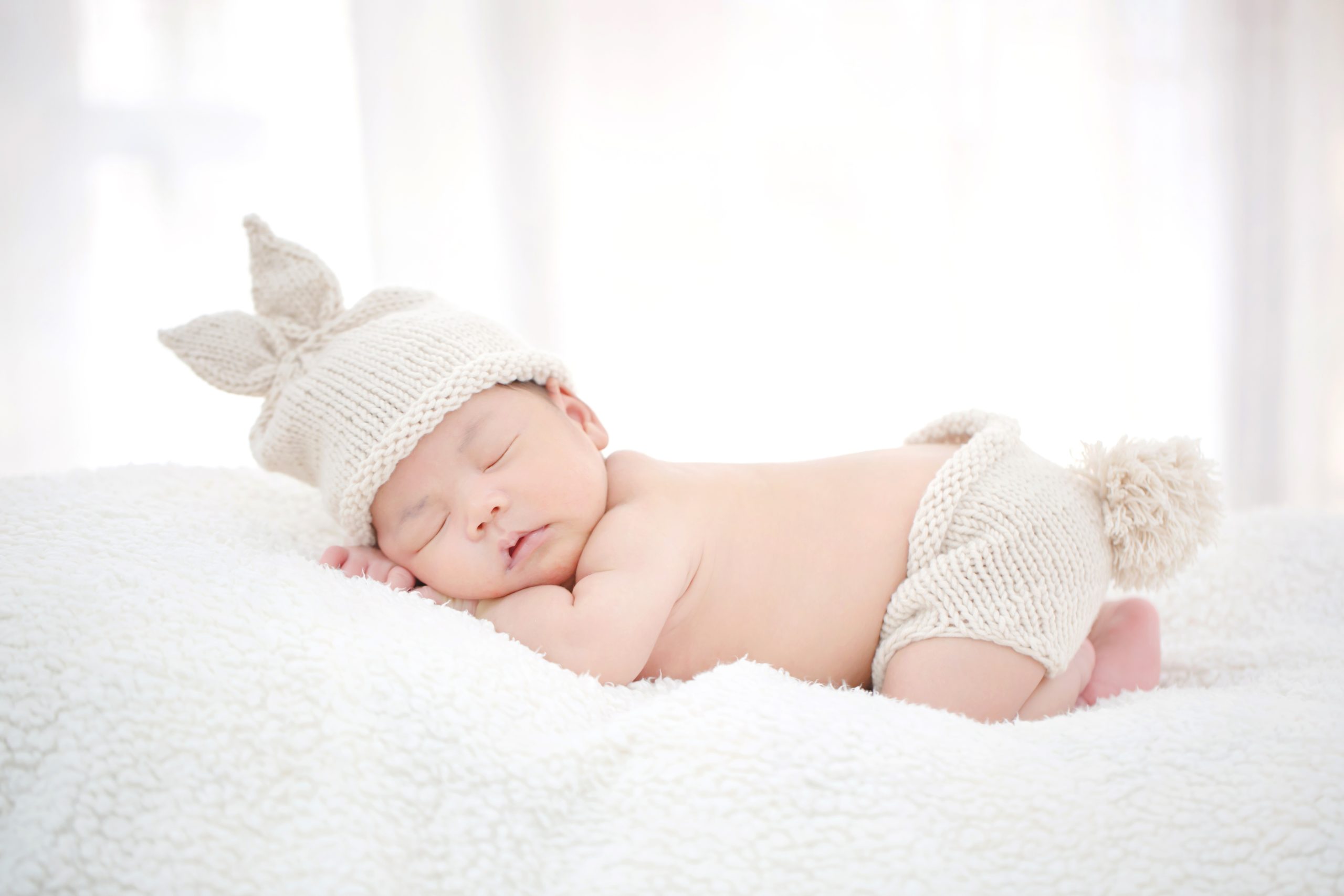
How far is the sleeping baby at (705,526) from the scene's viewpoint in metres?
1.01

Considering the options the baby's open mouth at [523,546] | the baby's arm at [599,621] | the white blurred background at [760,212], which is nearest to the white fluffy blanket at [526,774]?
the baby's arm at [599,621]

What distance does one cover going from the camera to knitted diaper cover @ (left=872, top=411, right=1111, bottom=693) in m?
1.02

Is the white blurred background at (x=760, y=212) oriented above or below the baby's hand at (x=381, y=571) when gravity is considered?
above

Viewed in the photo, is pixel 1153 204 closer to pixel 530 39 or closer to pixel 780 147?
pixel 780 147

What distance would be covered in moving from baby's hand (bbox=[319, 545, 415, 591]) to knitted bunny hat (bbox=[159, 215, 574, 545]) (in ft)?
0.13

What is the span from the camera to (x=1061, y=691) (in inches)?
42.8

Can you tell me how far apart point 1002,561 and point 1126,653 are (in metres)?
0.27

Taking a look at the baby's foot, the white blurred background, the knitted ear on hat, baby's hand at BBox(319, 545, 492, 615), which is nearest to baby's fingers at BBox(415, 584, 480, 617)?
baby's hand at BBox(319, 545, 492, 615)

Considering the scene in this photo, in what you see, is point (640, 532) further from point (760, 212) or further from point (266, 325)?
point (760, 212)

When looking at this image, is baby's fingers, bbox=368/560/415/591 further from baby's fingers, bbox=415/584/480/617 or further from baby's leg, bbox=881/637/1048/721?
baby's leg, bbox=881/637/1048/721

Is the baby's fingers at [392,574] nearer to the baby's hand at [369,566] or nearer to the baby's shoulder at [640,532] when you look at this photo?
the baby's hand at [369,566]

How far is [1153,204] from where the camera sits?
2445 mm

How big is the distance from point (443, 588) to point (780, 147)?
1692 mm

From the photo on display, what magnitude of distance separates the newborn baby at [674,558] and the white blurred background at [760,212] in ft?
4.13
